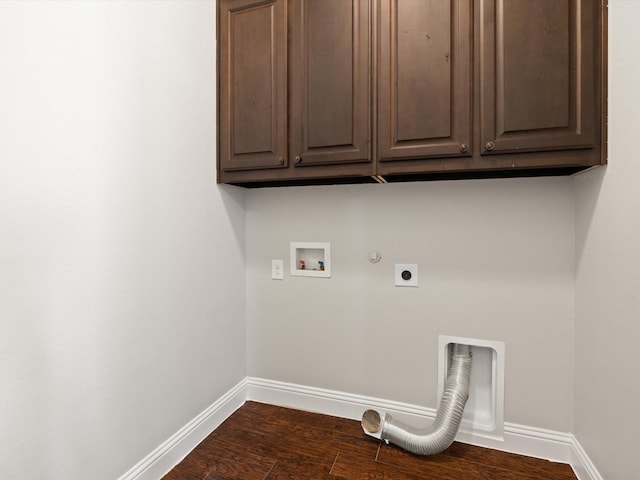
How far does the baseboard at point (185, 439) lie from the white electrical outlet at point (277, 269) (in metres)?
0.69

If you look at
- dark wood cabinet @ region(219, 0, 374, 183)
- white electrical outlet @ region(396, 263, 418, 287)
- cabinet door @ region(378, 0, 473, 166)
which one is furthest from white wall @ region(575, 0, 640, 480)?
dark wood cabinet @ region(219, 0, 374, 183)

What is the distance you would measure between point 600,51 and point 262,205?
1.66m

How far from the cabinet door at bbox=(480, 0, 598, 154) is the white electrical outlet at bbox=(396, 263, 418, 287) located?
685 millimetres

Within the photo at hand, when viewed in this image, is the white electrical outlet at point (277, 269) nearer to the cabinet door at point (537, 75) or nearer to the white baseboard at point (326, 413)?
the white baseboard at point (326, 413)

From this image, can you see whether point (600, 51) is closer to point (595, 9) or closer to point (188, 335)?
point (595, 9)

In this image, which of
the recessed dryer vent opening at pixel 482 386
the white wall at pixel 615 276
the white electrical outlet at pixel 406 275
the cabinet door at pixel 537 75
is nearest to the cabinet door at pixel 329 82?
the cabinet door at pixel 537 75

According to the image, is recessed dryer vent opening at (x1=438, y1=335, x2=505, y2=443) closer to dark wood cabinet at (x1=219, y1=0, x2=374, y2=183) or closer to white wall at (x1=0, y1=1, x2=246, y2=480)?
dark wood cabinet at (x1=219, y1=0, x2=374, y2=183)

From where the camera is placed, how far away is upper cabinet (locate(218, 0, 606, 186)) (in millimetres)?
1219

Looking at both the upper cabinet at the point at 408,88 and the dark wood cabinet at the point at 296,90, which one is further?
the dark wood cabinet at the point at 296,90

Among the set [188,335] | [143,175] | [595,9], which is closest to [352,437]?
[188,335]

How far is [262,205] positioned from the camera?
2010mm

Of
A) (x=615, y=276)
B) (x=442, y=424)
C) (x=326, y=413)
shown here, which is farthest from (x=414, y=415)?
(x=615, y=276)

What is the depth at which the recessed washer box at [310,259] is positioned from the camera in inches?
74.2

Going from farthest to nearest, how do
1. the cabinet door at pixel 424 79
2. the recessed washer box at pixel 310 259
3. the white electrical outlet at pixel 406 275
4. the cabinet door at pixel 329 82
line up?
the recessed washer box at pixel 310 259, the white electrical outlet at pixel 406 275, the cabinet door at pixel 329 82, the cabinet door at pixel 424 79
